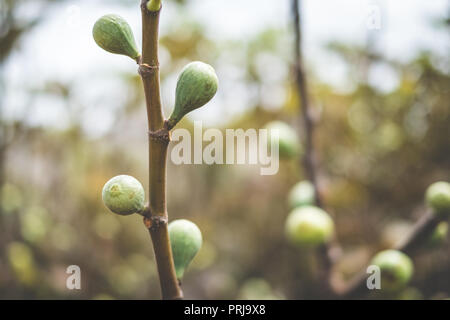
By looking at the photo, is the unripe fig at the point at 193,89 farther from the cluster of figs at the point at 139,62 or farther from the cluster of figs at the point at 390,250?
the cluster of figs at the point at 390,250

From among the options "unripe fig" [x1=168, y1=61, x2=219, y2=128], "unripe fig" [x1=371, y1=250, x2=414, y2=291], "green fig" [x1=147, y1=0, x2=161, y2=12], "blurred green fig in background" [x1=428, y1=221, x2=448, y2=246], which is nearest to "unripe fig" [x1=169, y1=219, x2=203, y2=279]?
"unripe fig" [x1=168, y1=61, x2=219, y2=128]

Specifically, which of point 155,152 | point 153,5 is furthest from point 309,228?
point 153,5

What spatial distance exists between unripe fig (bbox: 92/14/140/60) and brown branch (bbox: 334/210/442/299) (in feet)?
2.22

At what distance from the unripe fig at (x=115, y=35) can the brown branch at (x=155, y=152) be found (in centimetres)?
4

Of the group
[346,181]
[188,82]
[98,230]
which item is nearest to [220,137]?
[346,181]

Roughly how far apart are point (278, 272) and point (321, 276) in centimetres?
71

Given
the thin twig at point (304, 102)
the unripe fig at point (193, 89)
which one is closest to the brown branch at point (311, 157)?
the thin twig at point (304, 102)

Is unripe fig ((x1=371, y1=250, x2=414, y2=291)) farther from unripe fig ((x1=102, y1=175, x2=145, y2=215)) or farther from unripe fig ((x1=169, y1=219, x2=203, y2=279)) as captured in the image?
unripe fig ((x1=102, y1=175, x2=145, y2=215))

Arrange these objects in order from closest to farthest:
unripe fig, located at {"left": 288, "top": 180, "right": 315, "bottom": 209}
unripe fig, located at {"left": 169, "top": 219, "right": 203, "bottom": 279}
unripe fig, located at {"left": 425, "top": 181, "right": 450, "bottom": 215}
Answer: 1. unripe fig, located at {"left": 169, "top": 219, "right": 203, "bottom": 279}
2. unripe fig, located at {"left": 425, "top": 181, "right": 450, "bottom": 215}
3. unripe fig, located at {"left": 288, "top": 180, "right": 315, "bottom": 209}

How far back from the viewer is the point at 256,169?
2.06 metres

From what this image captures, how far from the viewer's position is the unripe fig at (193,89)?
0.49 meters

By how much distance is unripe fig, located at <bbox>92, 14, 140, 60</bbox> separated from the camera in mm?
498

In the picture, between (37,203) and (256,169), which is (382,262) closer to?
(256,169)
